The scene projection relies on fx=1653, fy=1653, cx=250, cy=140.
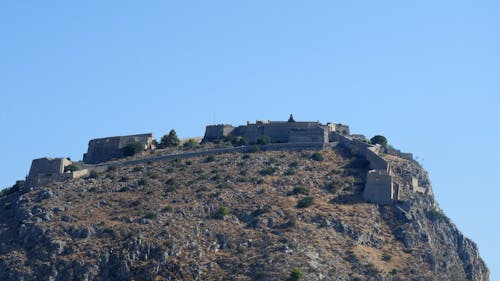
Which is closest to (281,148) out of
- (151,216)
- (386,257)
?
(151,216)

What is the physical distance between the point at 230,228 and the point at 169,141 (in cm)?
2478

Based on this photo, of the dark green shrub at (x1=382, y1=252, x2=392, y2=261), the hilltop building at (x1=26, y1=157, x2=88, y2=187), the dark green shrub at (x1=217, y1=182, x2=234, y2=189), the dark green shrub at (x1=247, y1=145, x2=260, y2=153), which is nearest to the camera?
the dark green shrub at (x1=382, y1=252, x2=392, y2=261)

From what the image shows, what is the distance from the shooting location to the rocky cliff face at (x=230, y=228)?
350 feet

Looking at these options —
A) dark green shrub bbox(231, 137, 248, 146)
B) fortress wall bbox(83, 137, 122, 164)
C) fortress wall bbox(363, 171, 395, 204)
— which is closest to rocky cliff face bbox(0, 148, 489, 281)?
fortress wall bbox(363, 171, 395, 204)

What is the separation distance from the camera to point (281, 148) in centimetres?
12750

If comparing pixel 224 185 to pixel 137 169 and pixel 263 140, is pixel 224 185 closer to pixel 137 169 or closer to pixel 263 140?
pixel 137 169

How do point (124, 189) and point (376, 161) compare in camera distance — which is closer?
point (124, 189)

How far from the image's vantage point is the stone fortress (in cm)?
11725

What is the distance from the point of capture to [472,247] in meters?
116

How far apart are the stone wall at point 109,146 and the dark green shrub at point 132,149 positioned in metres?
0.48

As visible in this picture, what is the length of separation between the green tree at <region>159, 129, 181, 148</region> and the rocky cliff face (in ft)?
32.3

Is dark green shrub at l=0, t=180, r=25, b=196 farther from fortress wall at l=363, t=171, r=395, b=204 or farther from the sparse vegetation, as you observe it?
fortress wall at l=363, t=171, r=395, b=204

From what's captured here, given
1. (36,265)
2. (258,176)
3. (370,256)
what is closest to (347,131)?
(258,176)

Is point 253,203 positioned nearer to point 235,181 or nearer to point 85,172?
point 235,181
